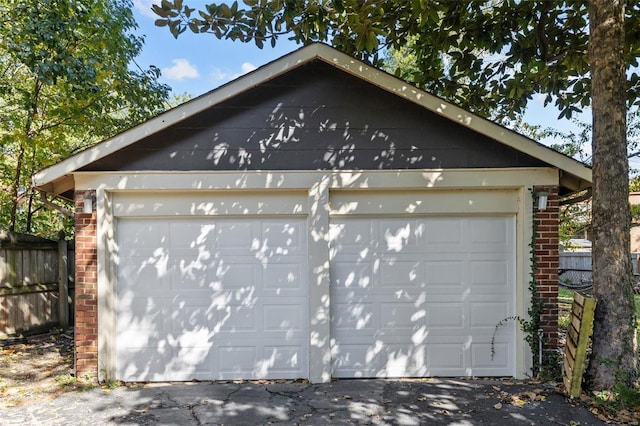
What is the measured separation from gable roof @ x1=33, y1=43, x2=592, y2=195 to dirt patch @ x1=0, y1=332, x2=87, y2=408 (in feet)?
7.95

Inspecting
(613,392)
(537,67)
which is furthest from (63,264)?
(537,67)

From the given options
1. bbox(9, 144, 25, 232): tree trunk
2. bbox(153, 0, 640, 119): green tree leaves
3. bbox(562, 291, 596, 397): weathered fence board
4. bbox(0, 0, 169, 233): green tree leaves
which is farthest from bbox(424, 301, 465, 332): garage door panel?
bbox(9, 144, 25, 232): tree trunk

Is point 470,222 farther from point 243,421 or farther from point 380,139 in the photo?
point 243,421

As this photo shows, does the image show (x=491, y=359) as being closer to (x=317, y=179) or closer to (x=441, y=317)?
(x=441, y=317)

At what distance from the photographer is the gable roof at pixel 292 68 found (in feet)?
16.1

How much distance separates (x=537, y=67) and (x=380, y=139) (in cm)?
361

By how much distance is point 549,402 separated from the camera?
437 cm

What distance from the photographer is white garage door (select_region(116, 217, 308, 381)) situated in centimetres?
516

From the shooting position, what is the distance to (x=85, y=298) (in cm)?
498

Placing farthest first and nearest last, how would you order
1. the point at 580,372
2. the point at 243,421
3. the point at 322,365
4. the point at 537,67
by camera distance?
Result: the point at 537,67, the point at 322,365, the point at 580,372, the point at 243,421

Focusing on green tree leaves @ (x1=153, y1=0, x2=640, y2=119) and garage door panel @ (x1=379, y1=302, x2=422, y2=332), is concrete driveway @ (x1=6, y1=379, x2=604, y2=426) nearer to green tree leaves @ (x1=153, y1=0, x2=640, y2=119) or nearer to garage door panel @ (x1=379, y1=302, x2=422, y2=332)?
garage door panel @ (x1=379, y1=302, x2=422, y2=332)

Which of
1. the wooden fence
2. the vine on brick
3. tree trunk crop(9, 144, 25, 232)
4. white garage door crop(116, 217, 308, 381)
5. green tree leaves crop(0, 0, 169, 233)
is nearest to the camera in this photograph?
the vine on brick

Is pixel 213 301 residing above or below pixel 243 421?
above

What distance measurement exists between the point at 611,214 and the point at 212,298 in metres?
4.67
